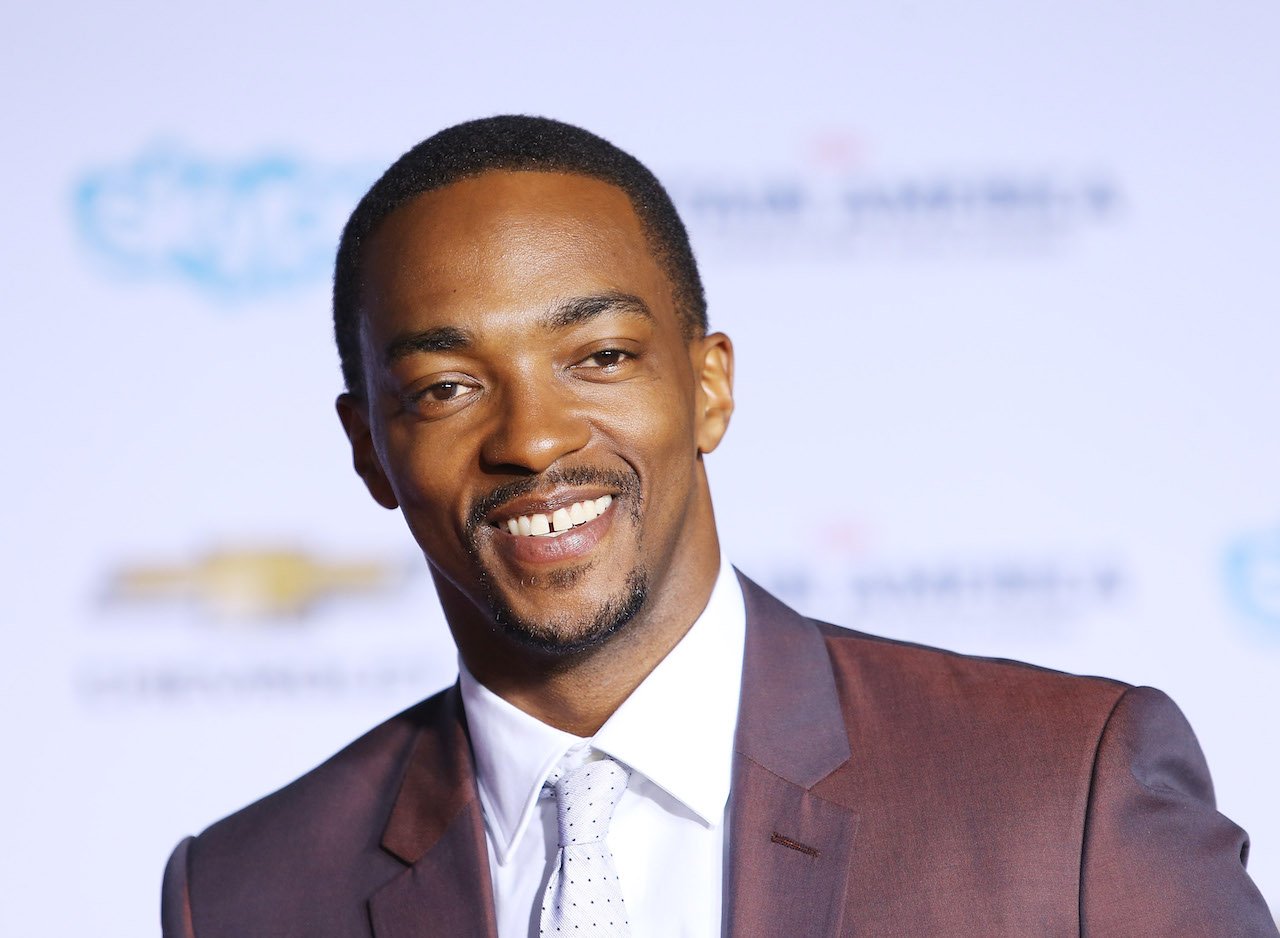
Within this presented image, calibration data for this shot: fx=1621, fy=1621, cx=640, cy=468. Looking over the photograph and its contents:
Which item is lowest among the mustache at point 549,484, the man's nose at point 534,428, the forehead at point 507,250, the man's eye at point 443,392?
the mustache at point 549,484

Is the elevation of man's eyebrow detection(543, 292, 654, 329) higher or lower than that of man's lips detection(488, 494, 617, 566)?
higher

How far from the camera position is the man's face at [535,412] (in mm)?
2055

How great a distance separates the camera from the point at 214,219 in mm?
3920

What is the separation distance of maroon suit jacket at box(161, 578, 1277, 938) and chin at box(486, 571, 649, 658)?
0.22m

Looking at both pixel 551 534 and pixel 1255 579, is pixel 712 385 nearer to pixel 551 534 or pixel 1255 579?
pixel 551 534

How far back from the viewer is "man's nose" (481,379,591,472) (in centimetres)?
201

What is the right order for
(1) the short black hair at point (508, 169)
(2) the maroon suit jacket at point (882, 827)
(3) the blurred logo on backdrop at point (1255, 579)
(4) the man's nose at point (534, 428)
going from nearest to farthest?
(2) the maroon suit jacket at point (882, 827) → (4) the man's nose at point (534, 428) → (1) the short black hair at point (508, 169) → (3) the blurred logo on backdrop at point (1255, 579)

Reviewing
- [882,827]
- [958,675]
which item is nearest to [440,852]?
[882,827]

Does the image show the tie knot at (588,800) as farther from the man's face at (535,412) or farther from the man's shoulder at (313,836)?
the man's shoulder at (313,836)

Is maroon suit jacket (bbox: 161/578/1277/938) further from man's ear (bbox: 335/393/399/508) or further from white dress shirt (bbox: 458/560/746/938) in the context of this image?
man's ear (bbox: 335/393/399/508)

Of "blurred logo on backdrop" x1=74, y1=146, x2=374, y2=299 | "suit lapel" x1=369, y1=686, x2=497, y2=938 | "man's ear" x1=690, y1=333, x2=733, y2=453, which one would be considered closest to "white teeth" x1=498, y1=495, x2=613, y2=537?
"man's ear" x1=690, y1=333, x2=733, y2=453

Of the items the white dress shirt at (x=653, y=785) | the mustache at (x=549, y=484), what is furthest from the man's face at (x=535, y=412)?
the white dress shirt at (x=653, y=785)

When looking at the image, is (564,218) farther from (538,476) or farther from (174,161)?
(174,161)

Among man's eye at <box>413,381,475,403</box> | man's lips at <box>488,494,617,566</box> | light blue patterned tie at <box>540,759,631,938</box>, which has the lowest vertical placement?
light blue patterned tie at <box>540,759,631,938</box>
